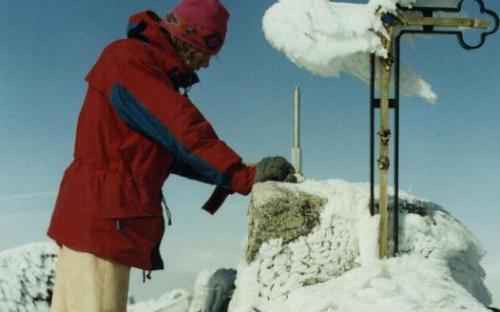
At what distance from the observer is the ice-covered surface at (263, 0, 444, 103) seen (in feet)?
14.6

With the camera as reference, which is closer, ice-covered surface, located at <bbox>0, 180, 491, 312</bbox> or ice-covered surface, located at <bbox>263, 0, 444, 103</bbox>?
ice-covered surface, located at <bbox>0, 180, 491, 312</bbox>

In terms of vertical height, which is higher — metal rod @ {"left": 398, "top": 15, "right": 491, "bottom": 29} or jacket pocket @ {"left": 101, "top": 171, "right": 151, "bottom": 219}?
metal rod @ {"left": 398, "top": 15, "right": 491, "bottom": 29}

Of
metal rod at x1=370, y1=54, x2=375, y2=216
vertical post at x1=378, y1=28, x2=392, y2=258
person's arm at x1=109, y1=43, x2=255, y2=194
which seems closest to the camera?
person's arm at x1=109, y1=43, x2=255, y2=194

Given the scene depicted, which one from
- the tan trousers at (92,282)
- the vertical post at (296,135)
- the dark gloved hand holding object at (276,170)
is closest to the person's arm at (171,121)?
the tan trousers at (92,282)

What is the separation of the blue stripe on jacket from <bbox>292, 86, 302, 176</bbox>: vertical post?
2.40m

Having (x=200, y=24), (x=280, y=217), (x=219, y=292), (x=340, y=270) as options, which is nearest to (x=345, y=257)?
(x=340, y=270)

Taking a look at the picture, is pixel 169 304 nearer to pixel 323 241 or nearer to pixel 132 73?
pixel 323 241

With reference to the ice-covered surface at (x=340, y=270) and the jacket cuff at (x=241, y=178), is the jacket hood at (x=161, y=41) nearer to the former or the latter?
the jacket cuff at (x=241, y=178)

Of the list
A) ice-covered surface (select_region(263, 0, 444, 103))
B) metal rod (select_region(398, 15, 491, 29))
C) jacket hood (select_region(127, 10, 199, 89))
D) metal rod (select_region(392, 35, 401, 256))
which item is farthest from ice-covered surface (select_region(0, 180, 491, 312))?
jacket hood (select_region(127, 10, 199, 89))

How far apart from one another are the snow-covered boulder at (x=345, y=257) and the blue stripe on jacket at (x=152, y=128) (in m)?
1.46

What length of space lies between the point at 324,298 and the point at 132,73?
1.73 meters

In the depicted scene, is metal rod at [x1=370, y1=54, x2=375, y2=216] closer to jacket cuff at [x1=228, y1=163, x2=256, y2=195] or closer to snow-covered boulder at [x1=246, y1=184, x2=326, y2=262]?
snow-covered boulder at [x1=246, y1=184, x2=326, y2=262]

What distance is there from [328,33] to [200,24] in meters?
1.73

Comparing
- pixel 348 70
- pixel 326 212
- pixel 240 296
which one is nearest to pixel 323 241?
pixel 326 212
